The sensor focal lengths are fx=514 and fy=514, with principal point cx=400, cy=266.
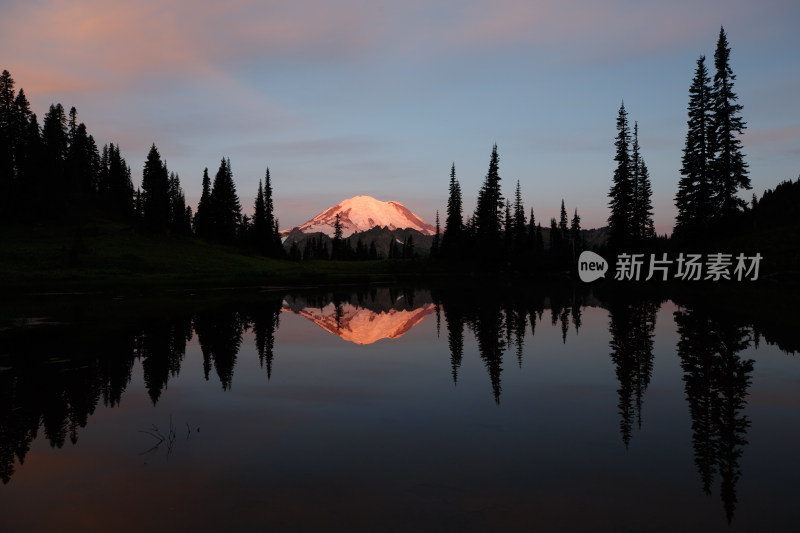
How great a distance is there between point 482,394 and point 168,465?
255 inches

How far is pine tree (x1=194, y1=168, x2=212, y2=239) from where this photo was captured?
112m

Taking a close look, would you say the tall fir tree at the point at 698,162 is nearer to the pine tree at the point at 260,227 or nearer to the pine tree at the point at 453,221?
the pine tree at the point at 453,221

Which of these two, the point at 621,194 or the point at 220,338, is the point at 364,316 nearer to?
the point at 220,338

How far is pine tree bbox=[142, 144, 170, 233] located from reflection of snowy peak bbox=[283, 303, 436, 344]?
7055 centimetres

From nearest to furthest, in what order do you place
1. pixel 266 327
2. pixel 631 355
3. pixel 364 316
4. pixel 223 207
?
pixel 631 355, pixel 266 327, pixel 364 316, pixel 223 207

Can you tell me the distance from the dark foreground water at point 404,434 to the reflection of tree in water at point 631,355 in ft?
0.29

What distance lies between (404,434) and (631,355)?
31.9 ft

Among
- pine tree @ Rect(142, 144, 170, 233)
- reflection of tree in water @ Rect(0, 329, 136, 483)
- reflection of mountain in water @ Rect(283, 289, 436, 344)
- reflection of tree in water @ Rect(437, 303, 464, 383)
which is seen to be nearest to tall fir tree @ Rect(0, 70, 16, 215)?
pine tree @ Rect(142, 144, 170, 233)

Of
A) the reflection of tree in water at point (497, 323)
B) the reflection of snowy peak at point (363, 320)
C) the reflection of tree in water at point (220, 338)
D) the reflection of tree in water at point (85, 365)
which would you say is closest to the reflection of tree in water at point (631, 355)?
the reflection of tree in water at point (497, 323)

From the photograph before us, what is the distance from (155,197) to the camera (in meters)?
95.2

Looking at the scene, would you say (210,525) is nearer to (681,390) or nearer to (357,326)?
(681,390)

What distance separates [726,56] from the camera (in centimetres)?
5709

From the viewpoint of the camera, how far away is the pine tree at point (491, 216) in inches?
3688

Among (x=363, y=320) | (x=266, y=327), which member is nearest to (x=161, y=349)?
(x=266, y=327)
